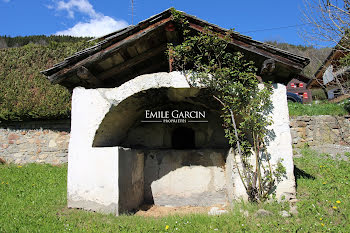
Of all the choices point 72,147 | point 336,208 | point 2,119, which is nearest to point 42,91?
point 2,119

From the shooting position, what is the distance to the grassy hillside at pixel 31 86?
31.3 feet

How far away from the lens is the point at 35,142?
962 cm

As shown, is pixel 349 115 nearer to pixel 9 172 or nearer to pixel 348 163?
pixel 348 163

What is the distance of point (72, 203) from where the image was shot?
437 cm

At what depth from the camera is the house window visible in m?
6.17

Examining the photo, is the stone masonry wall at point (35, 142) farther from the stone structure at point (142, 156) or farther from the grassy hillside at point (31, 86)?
the stone structure at point (142, 156)

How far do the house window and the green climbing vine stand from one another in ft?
5.79

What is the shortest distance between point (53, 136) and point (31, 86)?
2597mm

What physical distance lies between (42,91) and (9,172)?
3.82 metres

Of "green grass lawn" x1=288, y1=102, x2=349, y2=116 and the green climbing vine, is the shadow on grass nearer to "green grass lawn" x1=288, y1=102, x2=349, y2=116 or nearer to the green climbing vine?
the green climbing vine

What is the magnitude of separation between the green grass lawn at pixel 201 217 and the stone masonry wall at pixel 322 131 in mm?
4349

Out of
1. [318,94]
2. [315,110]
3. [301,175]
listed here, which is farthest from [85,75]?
[318,94]

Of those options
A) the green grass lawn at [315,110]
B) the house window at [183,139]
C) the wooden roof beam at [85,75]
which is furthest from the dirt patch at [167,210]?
the green grass lawn at [315,110]

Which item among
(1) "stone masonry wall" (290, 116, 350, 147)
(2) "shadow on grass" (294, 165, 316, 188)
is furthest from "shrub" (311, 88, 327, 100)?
(2) "shadow on grass" (294, 165, 316, 188)
